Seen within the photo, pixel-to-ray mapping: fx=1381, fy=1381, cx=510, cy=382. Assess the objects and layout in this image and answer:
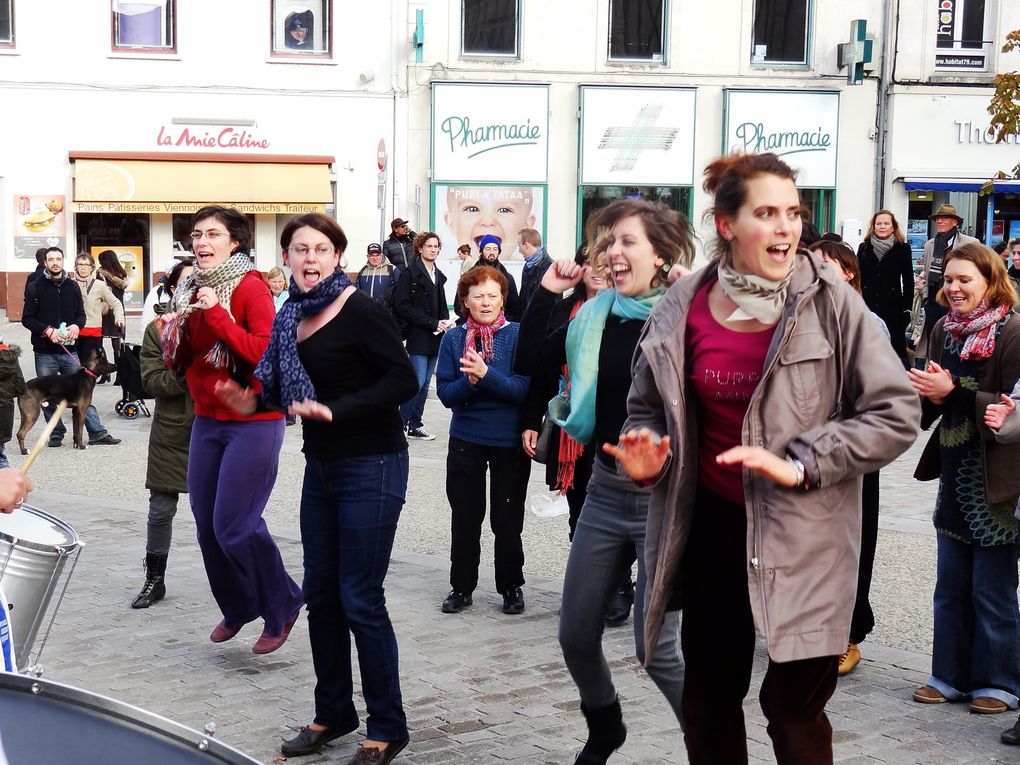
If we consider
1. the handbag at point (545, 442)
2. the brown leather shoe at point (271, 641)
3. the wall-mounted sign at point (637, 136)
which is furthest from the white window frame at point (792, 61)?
the brown leather shoe at point (271, 641)

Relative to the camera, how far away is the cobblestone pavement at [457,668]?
16.0 ft

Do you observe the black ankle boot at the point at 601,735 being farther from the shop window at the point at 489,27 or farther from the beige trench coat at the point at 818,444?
the shop window at the point at 489,27

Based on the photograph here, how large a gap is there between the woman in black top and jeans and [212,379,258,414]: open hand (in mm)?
268

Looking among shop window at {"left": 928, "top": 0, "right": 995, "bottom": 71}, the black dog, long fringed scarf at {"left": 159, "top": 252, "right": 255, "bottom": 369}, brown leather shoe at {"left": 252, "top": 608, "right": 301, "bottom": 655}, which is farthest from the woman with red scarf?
shop window at {"left": 928, "top": 0, "right": 995, "bottom": 71}

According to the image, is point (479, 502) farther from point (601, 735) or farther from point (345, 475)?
point (601, 735)

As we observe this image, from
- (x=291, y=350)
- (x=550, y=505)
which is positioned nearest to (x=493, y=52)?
(x=550, y=505)

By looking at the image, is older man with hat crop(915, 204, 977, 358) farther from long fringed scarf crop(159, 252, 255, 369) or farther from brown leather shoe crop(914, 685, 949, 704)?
long fringed scarf crop(159, 252, 255, 369)

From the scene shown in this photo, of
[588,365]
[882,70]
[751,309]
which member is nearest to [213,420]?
[588,365]

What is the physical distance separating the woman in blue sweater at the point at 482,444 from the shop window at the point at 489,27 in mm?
20878

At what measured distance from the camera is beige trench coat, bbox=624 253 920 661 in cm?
327

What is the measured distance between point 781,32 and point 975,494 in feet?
79.6

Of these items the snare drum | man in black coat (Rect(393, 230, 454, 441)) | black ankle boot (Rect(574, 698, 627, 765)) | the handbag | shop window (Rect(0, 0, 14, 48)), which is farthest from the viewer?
shop window (Rect(0, 0, 14, 48))

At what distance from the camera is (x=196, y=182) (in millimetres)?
26156

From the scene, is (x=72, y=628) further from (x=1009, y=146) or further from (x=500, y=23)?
(x=1009, y=146)
